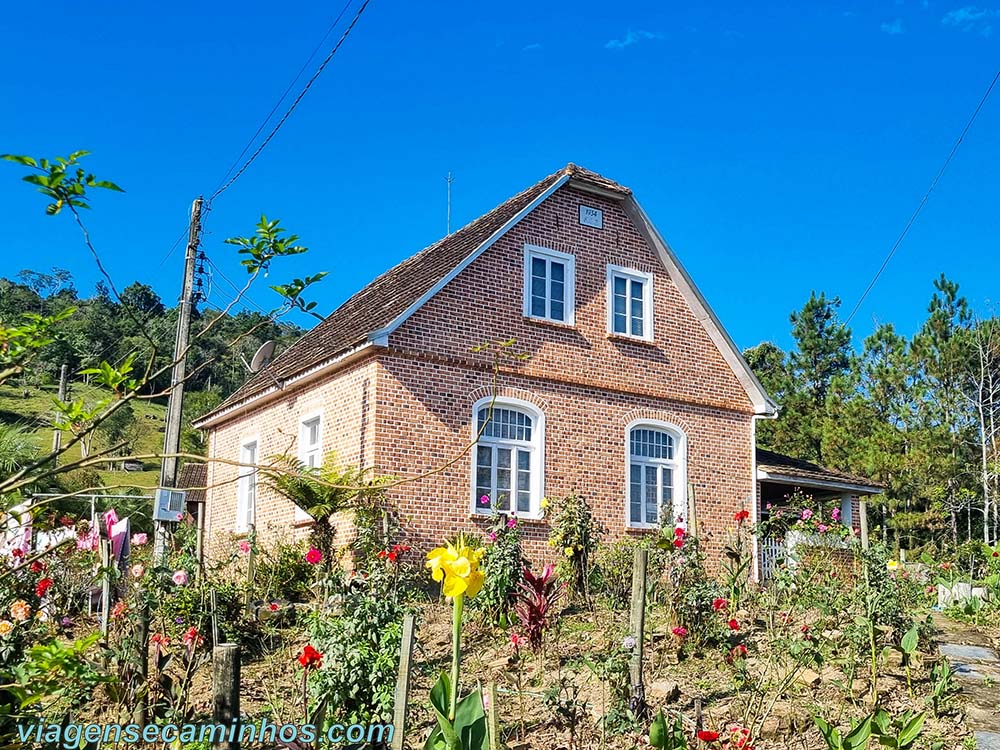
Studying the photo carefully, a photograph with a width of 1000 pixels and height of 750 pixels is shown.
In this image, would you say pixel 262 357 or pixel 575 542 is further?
pixel 262 357

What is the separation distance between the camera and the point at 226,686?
236 inches

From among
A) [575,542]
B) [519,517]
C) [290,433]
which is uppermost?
[290,433]

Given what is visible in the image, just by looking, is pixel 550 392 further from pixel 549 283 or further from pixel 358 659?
pixel 358 659

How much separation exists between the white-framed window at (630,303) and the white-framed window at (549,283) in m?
0.82

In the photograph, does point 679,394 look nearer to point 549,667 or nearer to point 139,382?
point 549,667

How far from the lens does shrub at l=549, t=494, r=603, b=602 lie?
539 inches

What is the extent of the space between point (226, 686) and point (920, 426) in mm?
30029

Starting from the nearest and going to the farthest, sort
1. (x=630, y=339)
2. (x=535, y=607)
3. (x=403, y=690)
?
(x=403, y=690)
(x=535, y=607)
(x=630, y=339)

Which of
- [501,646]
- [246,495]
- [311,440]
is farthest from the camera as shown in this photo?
[246,495]

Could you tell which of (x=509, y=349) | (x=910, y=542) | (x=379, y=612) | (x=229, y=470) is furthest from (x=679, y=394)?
(x=910, y=542)

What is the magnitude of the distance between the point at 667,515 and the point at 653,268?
191 inches

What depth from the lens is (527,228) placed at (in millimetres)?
16562

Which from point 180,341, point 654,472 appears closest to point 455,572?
point 654,472

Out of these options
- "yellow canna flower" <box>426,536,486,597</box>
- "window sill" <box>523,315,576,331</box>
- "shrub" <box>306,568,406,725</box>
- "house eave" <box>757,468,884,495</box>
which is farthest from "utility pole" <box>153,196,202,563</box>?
"yellow canna flower" <box>426,536,486,597</box>
